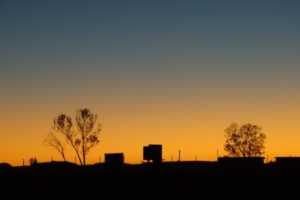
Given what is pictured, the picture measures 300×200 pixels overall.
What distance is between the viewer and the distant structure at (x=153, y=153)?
58.1 m

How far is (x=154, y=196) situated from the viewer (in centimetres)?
4388

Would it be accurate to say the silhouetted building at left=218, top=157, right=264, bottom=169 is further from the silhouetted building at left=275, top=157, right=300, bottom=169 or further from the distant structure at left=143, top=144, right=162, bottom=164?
the distant structure at left=143, top=144, right=162, bottom=164

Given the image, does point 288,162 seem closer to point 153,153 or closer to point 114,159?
point 153,153

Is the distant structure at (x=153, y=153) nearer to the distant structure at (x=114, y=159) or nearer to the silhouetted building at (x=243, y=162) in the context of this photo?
the distant structure at (x=114, y=159)

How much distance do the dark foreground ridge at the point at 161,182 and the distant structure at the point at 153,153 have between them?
1.99ft

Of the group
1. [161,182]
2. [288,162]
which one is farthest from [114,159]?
[288,162]

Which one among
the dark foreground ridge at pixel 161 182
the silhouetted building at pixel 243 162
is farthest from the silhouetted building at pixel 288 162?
the silhouetted building at pixel 243 162

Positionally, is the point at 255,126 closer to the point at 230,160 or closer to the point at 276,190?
the point at 230,160

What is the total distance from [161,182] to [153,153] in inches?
302

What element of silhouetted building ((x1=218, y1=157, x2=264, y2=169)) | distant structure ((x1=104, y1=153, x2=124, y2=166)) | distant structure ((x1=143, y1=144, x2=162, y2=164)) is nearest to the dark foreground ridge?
silhouetted building ((x1=218, y1=157, x2=264, y2=169))

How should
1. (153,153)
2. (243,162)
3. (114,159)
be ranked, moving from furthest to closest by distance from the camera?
(114,159) < (243,162) < (153,153)

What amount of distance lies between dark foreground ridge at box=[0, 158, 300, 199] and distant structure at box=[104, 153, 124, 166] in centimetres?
49

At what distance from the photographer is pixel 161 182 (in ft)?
167

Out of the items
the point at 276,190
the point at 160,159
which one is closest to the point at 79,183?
the point at 160,159
